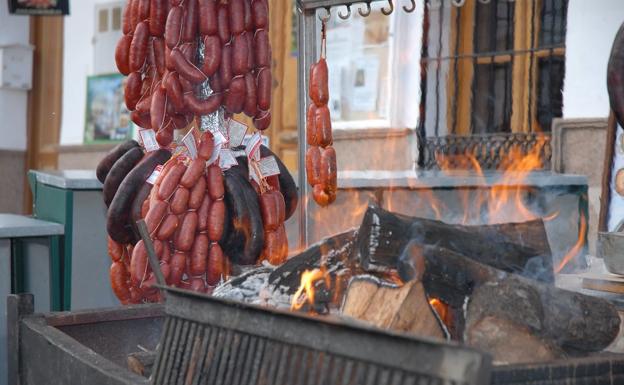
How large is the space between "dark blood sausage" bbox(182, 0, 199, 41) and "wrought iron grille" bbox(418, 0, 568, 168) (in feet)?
13.1

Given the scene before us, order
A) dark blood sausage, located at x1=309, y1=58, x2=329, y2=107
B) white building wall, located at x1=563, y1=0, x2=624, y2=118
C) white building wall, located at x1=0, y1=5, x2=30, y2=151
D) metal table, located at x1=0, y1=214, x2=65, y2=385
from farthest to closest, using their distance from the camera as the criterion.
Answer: white building wall, located at x1=0, y1=5, x2=30, y2=151
white building wall, located at x1=563, y1=0, x2=624, y2=118
metal table, located at x1=0, y1=214, x2=65, y2=385
dark blood sausage, located at x1=309, y1=58, x2=329, y2=107

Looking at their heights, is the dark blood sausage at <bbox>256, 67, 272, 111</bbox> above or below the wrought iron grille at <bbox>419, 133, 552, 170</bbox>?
above

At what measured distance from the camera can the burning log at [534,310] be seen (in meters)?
1.62

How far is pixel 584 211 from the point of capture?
5.10m

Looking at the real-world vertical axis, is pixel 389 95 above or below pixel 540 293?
above

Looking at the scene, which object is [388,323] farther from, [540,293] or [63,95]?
[63,95]

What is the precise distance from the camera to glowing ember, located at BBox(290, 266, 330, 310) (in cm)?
194

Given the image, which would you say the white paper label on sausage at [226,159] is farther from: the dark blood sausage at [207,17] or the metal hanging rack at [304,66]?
the dark blood sausage at [207,17]

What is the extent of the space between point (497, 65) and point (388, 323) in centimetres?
542

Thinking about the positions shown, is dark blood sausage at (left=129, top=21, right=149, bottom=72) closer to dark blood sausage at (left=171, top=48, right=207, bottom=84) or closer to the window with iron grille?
dark blood sausage at (left=171, top=48, right=207, bottom=84)

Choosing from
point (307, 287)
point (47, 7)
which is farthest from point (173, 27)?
point (47, 7)

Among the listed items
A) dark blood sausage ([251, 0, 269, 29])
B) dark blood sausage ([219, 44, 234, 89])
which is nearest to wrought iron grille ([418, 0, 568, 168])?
dark blood sausage ([251, 0, 269, 29])

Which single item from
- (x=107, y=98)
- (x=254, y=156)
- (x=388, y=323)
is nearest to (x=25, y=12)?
(x=107, y=98)

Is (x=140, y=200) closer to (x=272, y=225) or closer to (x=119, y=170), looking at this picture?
(x=119, y=170)
